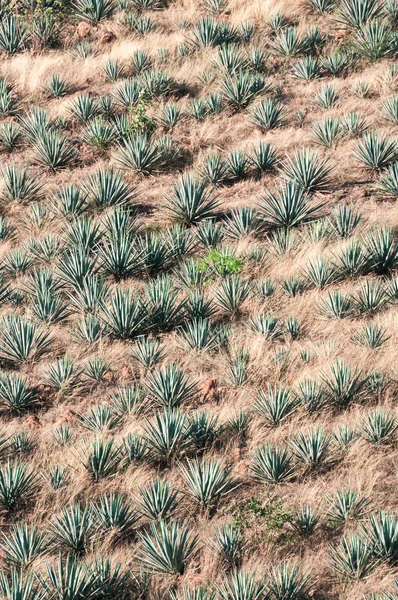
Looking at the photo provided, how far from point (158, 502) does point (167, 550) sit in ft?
1.71

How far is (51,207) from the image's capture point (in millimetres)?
10906

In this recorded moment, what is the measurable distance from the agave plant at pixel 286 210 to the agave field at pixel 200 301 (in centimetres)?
3

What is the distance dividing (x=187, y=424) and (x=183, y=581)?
1.52 m

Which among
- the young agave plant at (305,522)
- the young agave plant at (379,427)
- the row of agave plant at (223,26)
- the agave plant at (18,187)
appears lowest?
the agave plant at (18,187)

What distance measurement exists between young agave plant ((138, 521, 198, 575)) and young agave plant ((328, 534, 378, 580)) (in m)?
0.90

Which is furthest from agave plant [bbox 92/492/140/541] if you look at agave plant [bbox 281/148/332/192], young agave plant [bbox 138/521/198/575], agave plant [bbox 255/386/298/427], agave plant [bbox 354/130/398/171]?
agave plant [bbox 354/130/398/171]

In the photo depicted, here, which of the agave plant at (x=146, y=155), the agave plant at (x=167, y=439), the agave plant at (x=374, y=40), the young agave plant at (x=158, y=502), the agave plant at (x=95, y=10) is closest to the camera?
the young agave plant at (x=158, y=502)

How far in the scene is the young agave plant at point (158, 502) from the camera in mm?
6398

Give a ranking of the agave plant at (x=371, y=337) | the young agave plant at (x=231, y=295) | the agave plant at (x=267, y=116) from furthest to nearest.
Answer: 1. the agave plant at (x=267, y=116)
2. the young agave plant at (x=231, y=295)
3. the agave plant at (x=371, y=337)

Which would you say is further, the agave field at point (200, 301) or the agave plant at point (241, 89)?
the agave plant at point (241, 89)

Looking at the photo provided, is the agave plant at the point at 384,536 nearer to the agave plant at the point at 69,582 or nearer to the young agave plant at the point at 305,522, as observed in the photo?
the young agave plant at the point at 305,522

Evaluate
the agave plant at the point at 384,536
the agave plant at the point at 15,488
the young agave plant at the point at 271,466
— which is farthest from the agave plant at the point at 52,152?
the agave plant at the point at 384,536

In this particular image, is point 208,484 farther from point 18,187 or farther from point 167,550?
point 18,187

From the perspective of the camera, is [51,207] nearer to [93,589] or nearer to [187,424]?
[187,424]
